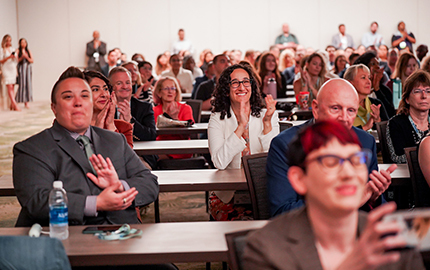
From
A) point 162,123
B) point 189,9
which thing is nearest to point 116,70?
point 162,123

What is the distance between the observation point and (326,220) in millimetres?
1231

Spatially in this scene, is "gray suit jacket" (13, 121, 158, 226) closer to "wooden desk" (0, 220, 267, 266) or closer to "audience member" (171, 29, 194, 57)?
"wooden desk" (0, 220, 267, 266)

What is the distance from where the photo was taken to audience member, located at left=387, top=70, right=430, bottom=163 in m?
3.92

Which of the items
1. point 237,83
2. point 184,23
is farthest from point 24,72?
point 237,83

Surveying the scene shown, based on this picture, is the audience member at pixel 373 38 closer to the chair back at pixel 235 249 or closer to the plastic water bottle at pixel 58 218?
the plastic water bottle at pixel 58 218

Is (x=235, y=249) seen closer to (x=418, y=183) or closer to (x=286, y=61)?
(x=418, y=183)

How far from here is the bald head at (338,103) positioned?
2.69m

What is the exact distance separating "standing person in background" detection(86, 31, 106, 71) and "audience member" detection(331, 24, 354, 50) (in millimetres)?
8153

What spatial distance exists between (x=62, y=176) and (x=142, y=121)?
254 centimetres

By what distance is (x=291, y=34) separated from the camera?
19969 millimetres

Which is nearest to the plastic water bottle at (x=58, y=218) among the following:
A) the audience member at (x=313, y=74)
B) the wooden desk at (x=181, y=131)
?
the wooden desk at (x=181, y=131)

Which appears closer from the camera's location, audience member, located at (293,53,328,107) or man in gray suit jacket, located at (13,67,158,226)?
man in gray suit jacket, located at (13,67,158,226)

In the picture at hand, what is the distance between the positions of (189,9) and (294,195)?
714 inches

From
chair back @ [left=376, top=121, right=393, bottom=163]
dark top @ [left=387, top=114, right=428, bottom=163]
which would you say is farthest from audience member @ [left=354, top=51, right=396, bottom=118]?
dark top @ [left=387, top=114, right=428, bottom=163]
